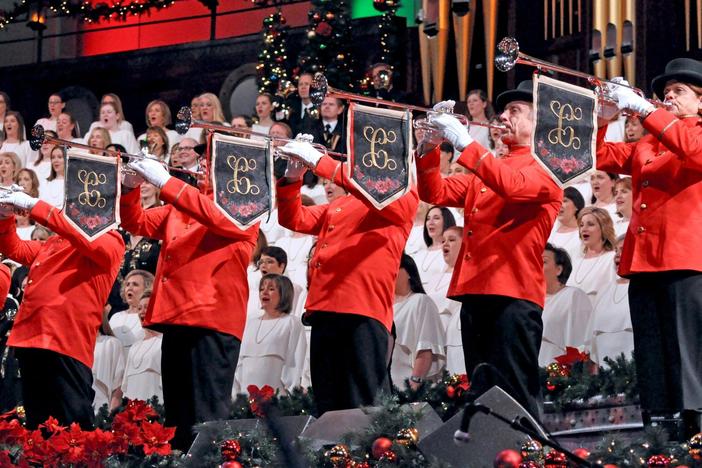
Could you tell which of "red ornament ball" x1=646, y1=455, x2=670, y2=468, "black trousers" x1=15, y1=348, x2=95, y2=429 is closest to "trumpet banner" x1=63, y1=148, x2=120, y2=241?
"black trousers" x1=15, y1=348, x2=95, y2=429

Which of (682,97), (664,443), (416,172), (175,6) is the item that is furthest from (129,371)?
(175,6)

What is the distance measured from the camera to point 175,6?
13117 millimetres

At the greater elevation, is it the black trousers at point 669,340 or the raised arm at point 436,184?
the raised arm at point 436,184

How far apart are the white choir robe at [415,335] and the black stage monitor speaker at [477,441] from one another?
118 inches

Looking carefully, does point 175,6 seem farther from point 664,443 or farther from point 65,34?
point 664,443

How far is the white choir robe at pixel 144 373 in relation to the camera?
25.9 ft

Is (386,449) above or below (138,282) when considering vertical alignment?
below

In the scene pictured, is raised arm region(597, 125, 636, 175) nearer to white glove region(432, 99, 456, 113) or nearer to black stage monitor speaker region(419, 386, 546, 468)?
white glove region(432, 99, 456, 113)

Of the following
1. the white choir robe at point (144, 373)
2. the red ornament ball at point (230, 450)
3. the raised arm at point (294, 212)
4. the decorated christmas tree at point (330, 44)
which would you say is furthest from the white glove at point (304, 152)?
the decorated christmas tree at point (330, 44)

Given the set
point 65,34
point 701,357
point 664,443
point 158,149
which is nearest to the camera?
point 664,443

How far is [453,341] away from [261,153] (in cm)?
175

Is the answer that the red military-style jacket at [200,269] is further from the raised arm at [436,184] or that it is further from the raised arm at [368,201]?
the raised arm at [436,184]

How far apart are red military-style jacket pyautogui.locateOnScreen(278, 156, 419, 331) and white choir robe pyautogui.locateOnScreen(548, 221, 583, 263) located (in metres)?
1.59

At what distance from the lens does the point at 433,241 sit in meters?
7.73
